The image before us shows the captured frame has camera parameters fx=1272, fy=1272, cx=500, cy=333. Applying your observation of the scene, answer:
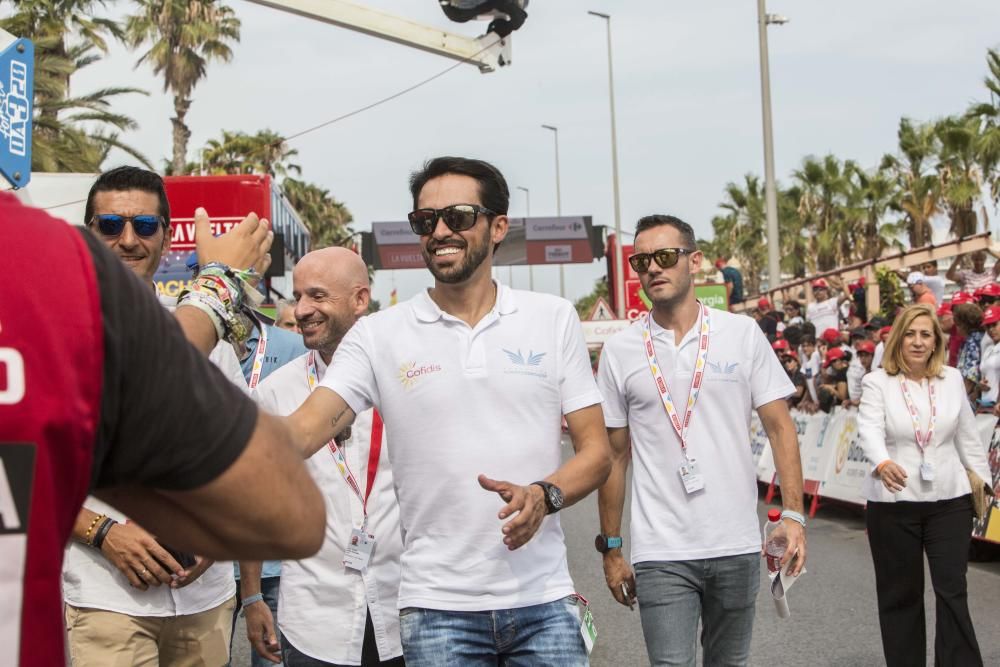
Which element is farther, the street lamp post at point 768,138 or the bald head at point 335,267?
the street lamp post at point 768,138

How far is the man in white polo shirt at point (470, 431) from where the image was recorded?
3.68 m

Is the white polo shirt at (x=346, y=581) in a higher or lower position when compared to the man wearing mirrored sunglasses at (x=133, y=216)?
lower

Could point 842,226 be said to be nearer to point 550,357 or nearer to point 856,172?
point 856,172

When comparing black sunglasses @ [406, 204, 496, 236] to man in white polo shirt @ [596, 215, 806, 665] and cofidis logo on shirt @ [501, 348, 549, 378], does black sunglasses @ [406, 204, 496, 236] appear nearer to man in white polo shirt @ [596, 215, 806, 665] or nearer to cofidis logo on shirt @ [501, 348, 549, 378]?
cofidis logo on shirt @ [501, 348, 549, 378]

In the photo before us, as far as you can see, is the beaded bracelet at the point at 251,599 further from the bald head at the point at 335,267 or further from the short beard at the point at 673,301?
the short beard at the point at 673,301

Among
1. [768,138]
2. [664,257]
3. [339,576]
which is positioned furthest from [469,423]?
[768,138]

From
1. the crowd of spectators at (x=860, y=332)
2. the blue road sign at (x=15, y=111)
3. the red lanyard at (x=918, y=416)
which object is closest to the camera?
the blue road sign at (x=15, y=111)

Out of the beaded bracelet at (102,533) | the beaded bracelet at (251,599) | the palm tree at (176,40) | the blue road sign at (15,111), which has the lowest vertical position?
the beaded bracelet at (251,599)

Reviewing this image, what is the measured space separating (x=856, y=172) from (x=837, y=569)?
38.0m

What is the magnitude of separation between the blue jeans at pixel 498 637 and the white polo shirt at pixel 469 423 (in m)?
0.04

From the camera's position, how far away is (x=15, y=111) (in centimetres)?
547

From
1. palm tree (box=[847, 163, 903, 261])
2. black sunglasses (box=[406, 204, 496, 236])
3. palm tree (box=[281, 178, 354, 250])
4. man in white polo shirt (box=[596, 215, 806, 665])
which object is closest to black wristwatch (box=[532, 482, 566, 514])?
black sunglasses (box=[406, 204, 496, 236])

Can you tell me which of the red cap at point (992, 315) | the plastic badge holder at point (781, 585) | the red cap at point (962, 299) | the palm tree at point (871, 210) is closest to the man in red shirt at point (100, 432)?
the plastic badge holder at point (781, 585)

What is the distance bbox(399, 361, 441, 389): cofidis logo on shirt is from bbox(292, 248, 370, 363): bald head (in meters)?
1.06
